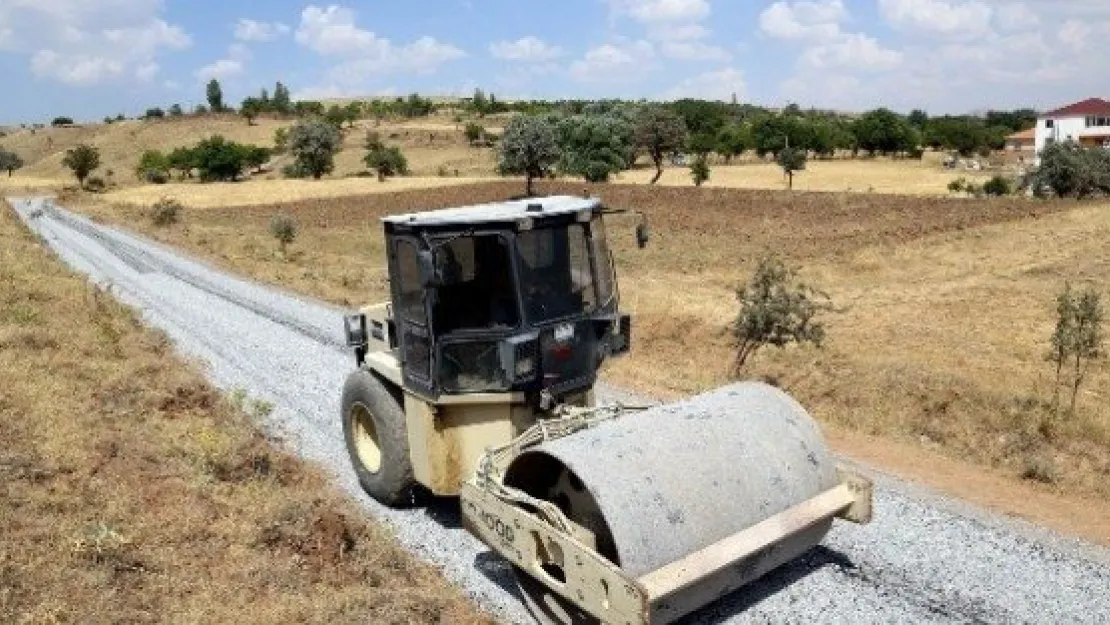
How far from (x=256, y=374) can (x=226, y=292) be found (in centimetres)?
899

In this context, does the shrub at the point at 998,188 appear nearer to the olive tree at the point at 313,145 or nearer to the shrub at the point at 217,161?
the olive tree at the point at 313,145

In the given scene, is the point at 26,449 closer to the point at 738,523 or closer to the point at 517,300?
the point at 517,300

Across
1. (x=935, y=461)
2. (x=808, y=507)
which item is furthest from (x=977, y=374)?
(x=808, y=507)

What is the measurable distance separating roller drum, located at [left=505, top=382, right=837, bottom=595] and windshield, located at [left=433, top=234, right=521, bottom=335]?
128 cm

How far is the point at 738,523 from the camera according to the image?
631cm

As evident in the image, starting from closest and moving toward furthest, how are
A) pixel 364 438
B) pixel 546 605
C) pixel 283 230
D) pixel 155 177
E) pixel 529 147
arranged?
1. pixel 546 605
2. pixel 364 438
3. pixel 283 230
4. pixel 529 147
5. pixel 155 177

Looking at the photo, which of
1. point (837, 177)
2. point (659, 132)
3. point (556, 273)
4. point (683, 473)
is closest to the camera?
point (683, 473)

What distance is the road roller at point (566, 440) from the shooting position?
19.8 feet

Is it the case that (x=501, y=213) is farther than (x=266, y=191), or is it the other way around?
(x=266, y=191)

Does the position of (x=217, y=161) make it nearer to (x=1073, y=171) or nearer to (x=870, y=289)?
(x=1073, y=171)

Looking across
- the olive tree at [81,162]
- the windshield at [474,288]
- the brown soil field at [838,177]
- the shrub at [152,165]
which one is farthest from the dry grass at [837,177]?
the windshield at [474,288]

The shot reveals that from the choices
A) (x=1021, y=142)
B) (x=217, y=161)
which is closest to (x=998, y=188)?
(x=1021, y=142)

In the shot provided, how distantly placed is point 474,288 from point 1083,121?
11072cm

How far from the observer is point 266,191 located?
6875 centimetres
